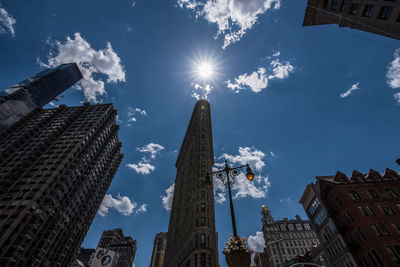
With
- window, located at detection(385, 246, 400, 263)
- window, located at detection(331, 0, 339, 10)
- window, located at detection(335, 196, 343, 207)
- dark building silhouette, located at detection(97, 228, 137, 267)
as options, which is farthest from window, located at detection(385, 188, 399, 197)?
dark building silhouette, located at detection(97, 228, 137, 267)

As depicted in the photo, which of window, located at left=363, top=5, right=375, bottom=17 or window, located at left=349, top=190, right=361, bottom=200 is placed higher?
window, located at left=363, top=5, right=375, bottom=17

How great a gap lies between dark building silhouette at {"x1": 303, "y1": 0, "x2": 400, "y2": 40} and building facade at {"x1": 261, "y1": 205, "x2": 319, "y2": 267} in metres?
78.2

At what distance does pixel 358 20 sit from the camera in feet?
90.3

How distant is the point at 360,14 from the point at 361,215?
34001 mm

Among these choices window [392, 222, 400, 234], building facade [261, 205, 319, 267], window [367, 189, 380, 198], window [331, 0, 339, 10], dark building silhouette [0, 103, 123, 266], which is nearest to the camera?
window [331, 0, 339, 10]

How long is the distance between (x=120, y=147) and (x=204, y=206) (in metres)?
77.7

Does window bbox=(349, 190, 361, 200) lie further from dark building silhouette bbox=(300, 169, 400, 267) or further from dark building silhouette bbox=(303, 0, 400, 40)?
dark building silhouette bbox=(303, 0, 400, 40)

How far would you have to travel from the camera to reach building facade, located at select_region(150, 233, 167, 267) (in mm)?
131438

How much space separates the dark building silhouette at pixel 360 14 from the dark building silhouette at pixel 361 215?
30.2m

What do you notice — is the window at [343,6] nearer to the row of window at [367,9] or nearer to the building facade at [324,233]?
the row of window at [367,9]

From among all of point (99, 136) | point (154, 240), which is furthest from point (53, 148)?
point (154, 240)

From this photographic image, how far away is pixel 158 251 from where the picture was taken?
137 m

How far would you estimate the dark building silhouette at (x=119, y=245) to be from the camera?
128 meters

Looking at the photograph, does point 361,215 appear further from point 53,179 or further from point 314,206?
point 53,179
